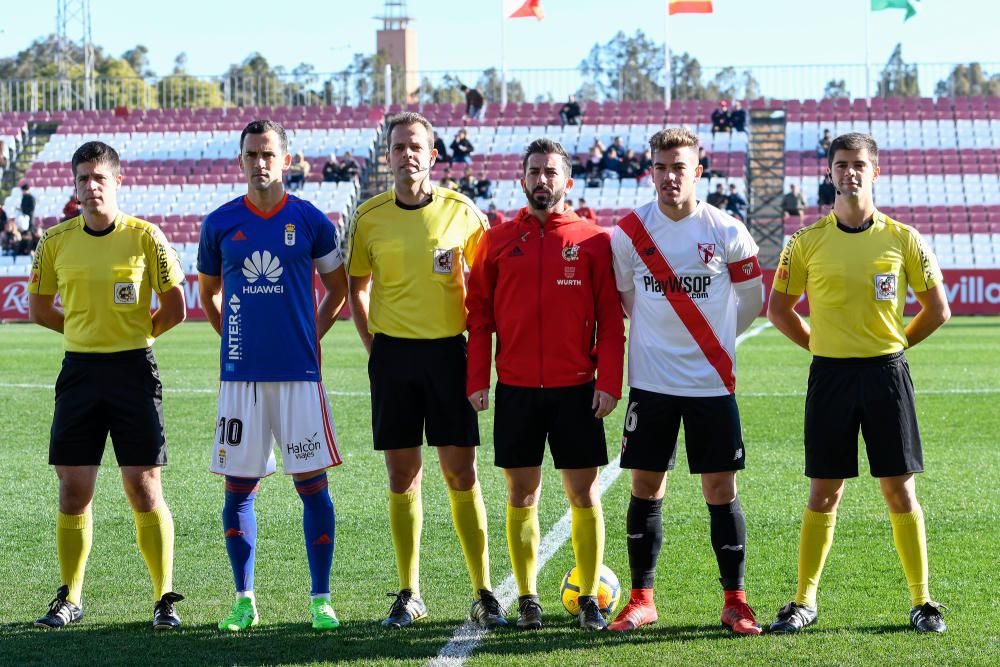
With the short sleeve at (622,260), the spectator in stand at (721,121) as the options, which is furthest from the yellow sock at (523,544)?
the spectator in stand at (721,121)

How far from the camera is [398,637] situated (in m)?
4.92

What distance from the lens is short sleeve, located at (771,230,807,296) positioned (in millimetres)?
5188

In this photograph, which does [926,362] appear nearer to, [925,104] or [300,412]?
[300,412]

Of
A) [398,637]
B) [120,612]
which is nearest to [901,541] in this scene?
[398,637]

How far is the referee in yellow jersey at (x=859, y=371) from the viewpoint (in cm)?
496

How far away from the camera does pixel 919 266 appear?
5.06 meters

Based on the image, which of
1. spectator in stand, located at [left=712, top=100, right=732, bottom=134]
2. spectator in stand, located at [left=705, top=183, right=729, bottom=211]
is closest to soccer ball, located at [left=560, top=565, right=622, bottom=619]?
spectator in stand, located at [left=705, top=183, right=729, bottom=211]

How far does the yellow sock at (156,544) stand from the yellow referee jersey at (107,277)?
73 centimetres

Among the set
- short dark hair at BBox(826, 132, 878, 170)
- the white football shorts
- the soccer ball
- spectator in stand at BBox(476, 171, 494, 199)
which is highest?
spectator in stand at BBox(476, 171, 494, 199)

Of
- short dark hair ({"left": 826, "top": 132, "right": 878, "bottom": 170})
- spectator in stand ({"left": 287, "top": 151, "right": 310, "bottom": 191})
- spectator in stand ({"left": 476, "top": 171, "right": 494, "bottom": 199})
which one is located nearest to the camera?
short dark hair ({"left": 826, "top": 132, "right": 878, "bottom": 170})

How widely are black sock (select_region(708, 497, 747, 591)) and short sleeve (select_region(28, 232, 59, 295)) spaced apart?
296cm

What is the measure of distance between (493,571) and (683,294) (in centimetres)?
175

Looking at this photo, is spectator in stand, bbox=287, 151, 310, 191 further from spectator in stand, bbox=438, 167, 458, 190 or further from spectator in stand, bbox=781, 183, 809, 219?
spectator in stand, bbox=781, 183, 809, 219

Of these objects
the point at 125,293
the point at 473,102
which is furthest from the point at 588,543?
the point at 473,102
